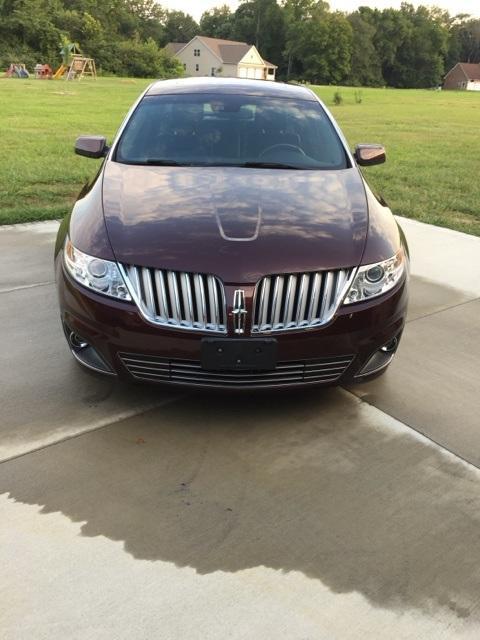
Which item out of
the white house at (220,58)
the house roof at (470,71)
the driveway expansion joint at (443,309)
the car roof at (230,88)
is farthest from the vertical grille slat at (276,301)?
the house roof at (470,71)

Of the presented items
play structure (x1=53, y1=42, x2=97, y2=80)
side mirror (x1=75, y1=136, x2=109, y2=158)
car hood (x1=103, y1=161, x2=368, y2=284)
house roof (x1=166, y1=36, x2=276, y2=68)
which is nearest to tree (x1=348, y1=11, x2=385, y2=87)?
house roof (x1=166, y1=36, x2=276, y2=68)

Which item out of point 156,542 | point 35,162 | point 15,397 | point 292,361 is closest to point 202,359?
point 292,361

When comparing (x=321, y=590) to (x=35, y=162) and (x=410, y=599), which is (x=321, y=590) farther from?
(x=35, y=162)

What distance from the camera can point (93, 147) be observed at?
4.37m

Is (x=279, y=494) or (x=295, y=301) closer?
(x=279, y=494)

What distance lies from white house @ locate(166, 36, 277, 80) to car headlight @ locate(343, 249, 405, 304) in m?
86.1

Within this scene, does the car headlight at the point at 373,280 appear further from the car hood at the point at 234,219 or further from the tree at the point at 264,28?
the tree at the point at 264,28

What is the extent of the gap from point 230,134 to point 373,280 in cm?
179

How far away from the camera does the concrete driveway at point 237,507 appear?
1959 millimetres

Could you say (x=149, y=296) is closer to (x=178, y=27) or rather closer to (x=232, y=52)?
(x=232, y=52)

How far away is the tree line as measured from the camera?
53.9 m

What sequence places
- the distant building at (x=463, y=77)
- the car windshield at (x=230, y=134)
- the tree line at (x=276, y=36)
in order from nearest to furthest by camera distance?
the car windshield at (x=230, y=134)
the tree line at (x=276, y=36)
the distant building at (x=463, y=77)

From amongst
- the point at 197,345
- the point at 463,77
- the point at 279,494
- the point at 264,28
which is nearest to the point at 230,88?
the point at 197,345

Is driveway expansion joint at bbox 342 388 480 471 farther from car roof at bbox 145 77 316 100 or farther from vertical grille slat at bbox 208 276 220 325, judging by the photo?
car roof at bbox 145 77 316 100
